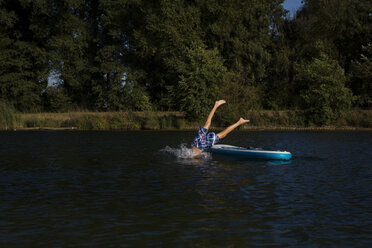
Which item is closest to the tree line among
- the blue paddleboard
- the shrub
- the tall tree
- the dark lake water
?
the tall tree

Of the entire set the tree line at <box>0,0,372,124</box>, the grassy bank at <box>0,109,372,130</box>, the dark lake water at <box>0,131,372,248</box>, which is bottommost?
the dark lake water at <box>0,131,372,248</box>

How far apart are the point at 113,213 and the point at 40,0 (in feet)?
169

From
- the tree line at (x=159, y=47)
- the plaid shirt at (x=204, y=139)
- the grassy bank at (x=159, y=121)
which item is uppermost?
the tree line at (x=159, y=47)

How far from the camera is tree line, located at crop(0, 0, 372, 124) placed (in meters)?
55.8

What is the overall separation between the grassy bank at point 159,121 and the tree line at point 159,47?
3807mm

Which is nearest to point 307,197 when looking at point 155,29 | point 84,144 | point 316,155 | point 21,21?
point 316,155

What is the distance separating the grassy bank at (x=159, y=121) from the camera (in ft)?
154

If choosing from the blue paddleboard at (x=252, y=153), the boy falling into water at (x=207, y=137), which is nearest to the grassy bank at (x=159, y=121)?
the blue paddleboard at (x=252, y=153)

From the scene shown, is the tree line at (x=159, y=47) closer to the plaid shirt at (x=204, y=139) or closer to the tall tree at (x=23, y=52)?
the tall tree at (x=23, y=52)

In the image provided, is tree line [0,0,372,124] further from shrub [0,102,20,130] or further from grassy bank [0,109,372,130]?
shrub [0,102,20,130]

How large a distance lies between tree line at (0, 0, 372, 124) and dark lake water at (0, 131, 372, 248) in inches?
1279

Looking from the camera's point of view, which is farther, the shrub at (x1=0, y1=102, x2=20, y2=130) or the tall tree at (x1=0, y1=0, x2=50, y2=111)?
the tall tree at (x1=0, y1=0, x2=50, y2=111)

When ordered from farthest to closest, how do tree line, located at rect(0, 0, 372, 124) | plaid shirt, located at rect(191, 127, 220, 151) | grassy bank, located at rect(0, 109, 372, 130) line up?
tree line, located at rect(0, 0, 372, 124)
grassy bank, located at rect(0, 109, 372, 130)
plaid shirt, located at rect(191, 127, 220, 151)

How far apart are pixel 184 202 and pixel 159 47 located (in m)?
48.0
